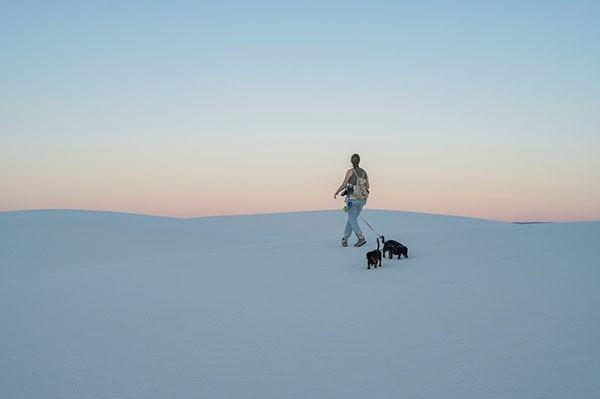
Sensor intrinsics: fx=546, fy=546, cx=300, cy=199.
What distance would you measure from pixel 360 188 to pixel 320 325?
17.5 ft

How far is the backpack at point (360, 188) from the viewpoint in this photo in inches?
393

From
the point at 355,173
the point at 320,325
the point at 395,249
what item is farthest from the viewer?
the point at 355,173

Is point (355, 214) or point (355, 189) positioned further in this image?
point (355, 214)

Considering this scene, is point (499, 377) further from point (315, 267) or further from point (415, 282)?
point (315, 267)

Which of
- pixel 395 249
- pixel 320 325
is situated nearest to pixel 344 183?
pixel 395 249

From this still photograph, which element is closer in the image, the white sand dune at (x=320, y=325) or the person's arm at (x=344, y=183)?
the white sand dune at (x=320, y=325)

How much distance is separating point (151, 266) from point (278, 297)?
11.3 ft

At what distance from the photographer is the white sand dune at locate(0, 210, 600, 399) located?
364cm

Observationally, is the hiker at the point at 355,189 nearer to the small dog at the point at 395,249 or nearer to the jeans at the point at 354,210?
the jeans at the point at 354,210

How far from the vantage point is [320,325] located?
4.95 m

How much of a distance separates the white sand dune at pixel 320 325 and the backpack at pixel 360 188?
50.3 inches

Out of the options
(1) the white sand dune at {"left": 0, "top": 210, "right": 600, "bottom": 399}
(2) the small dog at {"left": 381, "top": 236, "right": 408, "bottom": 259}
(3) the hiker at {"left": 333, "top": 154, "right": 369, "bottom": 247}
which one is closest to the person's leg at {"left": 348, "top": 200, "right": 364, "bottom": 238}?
(3) the hiker at {"left": 333, "top": 154, "right": 369, "bottom": 247}

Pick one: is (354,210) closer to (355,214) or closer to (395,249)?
(355,214)

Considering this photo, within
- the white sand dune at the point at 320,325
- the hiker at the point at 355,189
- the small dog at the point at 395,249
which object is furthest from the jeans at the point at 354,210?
the small dog at the point at 395,249
